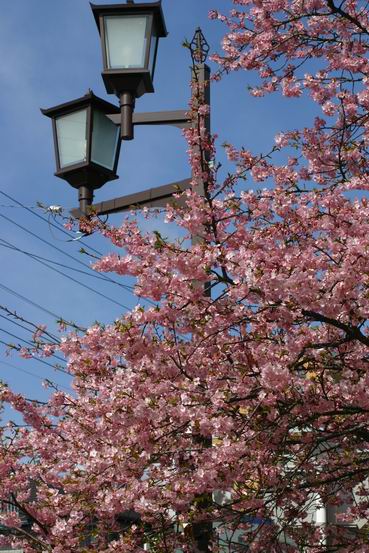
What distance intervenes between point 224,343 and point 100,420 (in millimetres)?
1198

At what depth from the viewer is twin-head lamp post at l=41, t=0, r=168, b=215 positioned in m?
6.21

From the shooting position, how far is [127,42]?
6227 mm

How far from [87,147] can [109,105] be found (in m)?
0.41

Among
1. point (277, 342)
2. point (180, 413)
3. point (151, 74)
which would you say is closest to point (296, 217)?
point (277, 342)

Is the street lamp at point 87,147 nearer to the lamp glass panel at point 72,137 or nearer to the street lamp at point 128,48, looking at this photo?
the lamp glass panel at point 72,137

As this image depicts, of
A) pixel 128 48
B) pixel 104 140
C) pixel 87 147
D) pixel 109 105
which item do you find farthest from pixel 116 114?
pixel 128 48

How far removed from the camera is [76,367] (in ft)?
21.7

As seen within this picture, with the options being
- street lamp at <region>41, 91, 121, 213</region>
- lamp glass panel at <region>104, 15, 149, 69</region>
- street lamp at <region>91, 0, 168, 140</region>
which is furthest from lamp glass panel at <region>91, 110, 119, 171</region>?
lamp glass panel at <region>104, 15, 149, 69</region>

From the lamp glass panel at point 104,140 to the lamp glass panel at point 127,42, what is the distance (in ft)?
1.63

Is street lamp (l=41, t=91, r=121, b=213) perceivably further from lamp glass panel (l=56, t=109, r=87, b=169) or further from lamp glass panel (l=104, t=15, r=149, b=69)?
lamp glass panel (l=104, t=15, r=149, b=69)

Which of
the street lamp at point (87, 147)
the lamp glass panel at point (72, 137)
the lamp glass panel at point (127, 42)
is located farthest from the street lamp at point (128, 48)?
the lamp glass panel at point (72, 137)

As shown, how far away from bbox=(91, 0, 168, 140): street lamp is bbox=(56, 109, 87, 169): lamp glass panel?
1.25 feet

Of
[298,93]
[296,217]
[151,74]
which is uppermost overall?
[298,93]

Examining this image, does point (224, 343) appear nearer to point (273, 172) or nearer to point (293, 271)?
point (293, 271)
